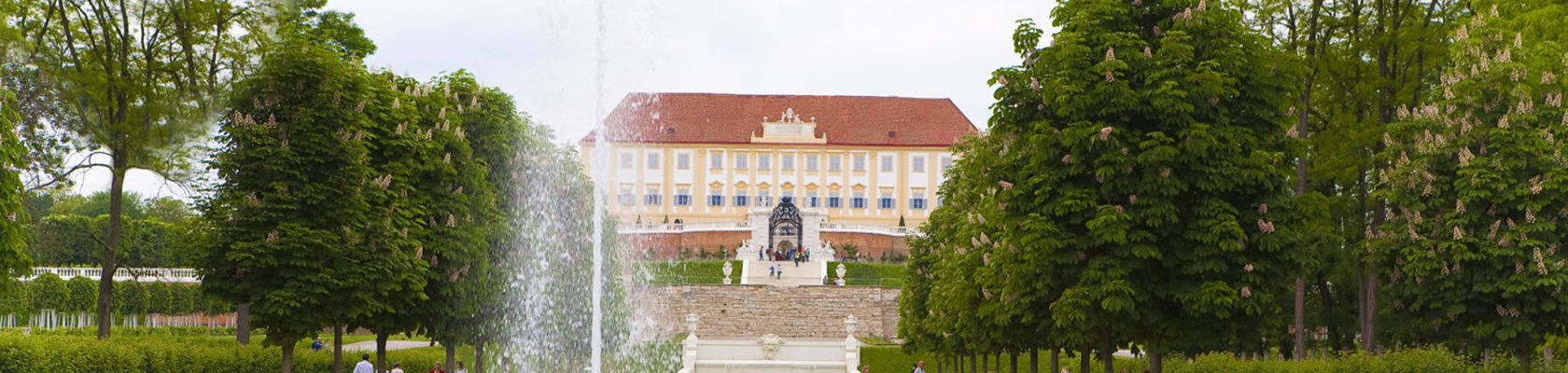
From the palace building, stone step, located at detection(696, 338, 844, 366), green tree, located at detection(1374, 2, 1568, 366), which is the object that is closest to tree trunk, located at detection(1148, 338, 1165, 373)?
green tree, located at detection(1374, 2, 1568, 366)

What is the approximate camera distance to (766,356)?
36938mm

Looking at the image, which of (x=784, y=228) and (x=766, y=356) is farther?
(x=784, y=228)

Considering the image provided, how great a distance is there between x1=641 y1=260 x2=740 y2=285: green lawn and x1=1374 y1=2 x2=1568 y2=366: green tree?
3582 centimetres

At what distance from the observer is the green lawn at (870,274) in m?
56.9

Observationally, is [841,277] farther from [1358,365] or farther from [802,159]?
[1358,365]

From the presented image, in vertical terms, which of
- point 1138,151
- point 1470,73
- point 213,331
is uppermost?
point 1470,73

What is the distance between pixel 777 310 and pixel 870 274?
33.0ft

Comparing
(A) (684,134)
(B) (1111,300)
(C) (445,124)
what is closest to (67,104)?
(C) (445,124)

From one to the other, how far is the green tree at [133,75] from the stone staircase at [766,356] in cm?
1335

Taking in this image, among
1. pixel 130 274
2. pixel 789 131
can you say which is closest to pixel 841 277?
pixel 789 131

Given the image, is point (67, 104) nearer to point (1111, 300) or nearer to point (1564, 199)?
point (1111, 300)

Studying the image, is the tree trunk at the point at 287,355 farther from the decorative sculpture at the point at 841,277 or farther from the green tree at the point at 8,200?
the decorative sculpture at the point at 841,277

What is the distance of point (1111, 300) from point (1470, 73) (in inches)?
284

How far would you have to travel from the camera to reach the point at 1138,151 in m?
17.4
